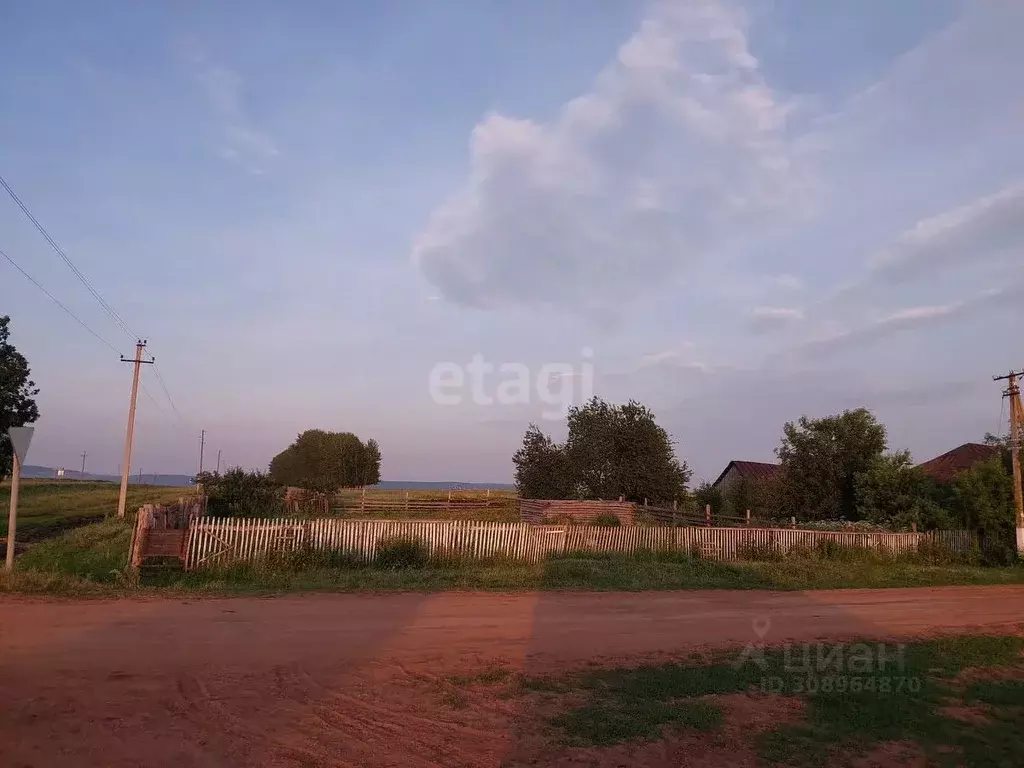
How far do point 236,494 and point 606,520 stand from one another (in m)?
13.3

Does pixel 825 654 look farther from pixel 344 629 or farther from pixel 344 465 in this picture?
pixel 344 465

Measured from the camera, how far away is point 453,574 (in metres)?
15.3

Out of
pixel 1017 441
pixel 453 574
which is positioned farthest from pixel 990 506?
pixel 453 574

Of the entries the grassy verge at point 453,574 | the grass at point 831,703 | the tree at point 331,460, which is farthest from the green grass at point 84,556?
the tree at point 331,460

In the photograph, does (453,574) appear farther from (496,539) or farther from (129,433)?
(129,433)

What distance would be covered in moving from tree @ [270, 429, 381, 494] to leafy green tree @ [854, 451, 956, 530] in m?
55.1

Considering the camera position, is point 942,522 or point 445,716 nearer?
point 445,716

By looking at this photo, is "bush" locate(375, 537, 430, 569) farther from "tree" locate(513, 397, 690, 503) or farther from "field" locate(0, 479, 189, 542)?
"tree" locate(513, 397, 690, 503)

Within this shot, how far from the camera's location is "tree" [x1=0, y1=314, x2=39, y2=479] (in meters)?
27.8

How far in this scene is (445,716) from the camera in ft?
21.1

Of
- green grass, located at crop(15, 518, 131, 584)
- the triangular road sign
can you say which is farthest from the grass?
the triangular road sign

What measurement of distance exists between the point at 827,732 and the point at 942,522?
2125 centimetres

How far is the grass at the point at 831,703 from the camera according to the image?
600 cm

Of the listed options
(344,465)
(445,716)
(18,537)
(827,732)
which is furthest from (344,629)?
(344,465)
